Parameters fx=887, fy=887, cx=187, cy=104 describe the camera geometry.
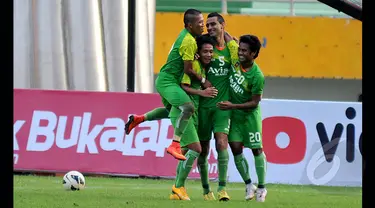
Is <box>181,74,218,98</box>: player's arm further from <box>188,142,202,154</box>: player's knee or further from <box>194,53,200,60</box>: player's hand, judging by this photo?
<box>188,142,202,154</box>: player's knee

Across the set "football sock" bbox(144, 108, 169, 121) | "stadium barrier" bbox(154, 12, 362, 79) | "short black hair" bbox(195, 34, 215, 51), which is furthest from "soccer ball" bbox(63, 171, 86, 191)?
"stadium barrier" bbox(154, 12, 362, 79)

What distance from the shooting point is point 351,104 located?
45.0 feet

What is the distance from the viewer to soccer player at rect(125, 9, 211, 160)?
8.94m

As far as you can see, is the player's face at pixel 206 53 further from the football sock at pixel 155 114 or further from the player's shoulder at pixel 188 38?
the football sock at pixel 155 114

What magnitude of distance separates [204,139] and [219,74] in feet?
2.46

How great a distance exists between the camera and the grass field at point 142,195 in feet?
26.9

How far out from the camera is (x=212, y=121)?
9.34 m

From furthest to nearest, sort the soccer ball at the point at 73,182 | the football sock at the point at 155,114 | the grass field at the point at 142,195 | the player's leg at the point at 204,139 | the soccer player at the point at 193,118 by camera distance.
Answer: the soccer ball at the point at 73,182, the football sock at the point at 155,114, the player's leg at the point at 204,139, the soccer player at the point at 193,118, the grass field at the point at 142,195

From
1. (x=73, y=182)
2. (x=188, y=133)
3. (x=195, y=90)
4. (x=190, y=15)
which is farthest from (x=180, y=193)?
(x=73, y=182)

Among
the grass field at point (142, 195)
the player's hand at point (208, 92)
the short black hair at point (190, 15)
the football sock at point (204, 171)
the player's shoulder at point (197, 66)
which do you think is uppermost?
the short black hair at point (190, 15)

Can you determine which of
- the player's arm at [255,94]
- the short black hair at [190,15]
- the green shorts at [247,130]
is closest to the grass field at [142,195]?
the green shorts at [247,130]
